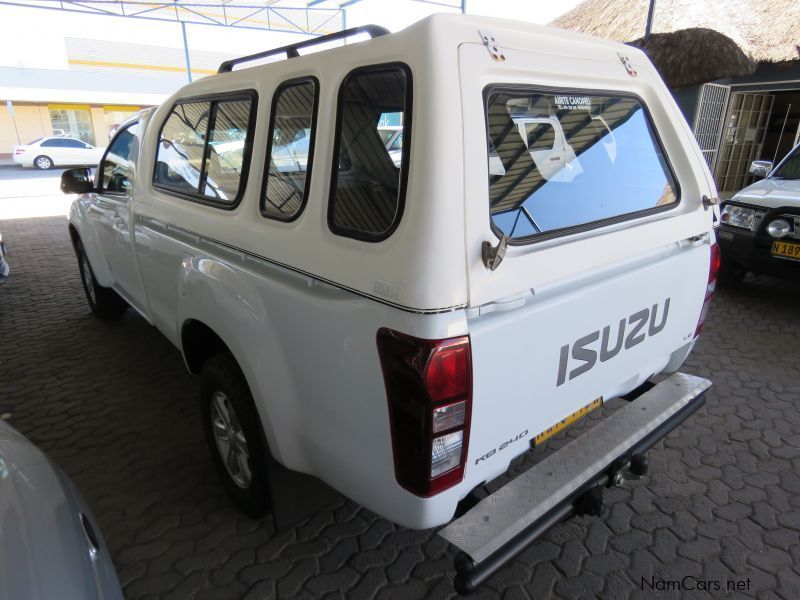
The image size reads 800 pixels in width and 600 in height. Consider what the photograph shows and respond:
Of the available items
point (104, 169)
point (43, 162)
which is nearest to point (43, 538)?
point (104, 169)

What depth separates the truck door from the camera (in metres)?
3.31

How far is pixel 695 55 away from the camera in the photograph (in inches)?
328

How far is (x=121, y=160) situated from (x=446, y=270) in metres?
3.27

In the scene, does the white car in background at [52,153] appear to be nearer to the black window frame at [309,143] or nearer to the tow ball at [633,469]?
the black window frame at [309,143]

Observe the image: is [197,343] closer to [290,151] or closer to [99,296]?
[290,151]

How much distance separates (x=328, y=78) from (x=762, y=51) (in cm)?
1105

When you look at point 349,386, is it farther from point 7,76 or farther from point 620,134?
point 7,76

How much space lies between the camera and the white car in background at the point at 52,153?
63.6 ft

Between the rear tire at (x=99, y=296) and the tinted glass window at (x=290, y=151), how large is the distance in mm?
3329

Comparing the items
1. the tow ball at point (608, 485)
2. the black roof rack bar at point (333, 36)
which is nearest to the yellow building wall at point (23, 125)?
the black roof rack bar at point (333, 36)

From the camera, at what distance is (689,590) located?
209 centimetres

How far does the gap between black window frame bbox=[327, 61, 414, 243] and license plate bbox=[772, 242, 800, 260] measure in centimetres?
455

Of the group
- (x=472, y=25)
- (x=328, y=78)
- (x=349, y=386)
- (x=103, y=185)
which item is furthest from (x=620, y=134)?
(x=103, y=185)

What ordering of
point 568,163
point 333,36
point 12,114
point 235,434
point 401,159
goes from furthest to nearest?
point 12,114
point 235,434
point 568,163
point 333,36
point 401,159
